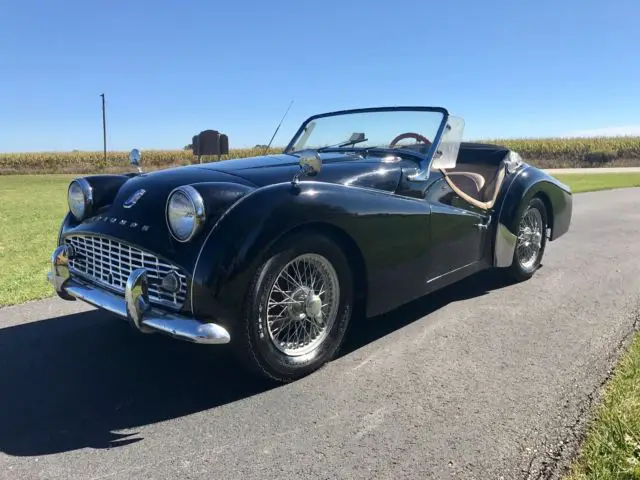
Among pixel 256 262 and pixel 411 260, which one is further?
pixel 411 260

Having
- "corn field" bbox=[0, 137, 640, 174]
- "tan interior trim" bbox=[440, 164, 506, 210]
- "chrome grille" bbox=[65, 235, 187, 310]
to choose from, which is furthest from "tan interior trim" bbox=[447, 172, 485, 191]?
"corn field" bbox=[0, 137, 640, 174]

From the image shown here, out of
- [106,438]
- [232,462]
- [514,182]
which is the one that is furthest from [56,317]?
[514,182]

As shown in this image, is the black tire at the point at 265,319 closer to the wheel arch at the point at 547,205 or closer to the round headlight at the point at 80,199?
the round headlight at the point at 80,199

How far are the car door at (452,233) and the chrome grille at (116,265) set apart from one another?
1737 millimetres

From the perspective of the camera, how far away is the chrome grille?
2598 mm

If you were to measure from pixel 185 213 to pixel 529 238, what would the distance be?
343 cm

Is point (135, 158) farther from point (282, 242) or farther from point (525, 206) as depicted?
point (525, 206)

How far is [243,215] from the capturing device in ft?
8.50

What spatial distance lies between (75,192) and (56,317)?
1.08 meters

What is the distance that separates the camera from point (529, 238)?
4871 mm

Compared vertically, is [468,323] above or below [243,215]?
below

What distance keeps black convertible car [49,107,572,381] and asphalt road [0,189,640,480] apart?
0.89 feet

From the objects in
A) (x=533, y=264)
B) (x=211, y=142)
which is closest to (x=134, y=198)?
(x=533, y=264)

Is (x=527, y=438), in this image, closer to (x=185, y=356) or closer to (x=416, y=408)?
(x=416, y=408)
